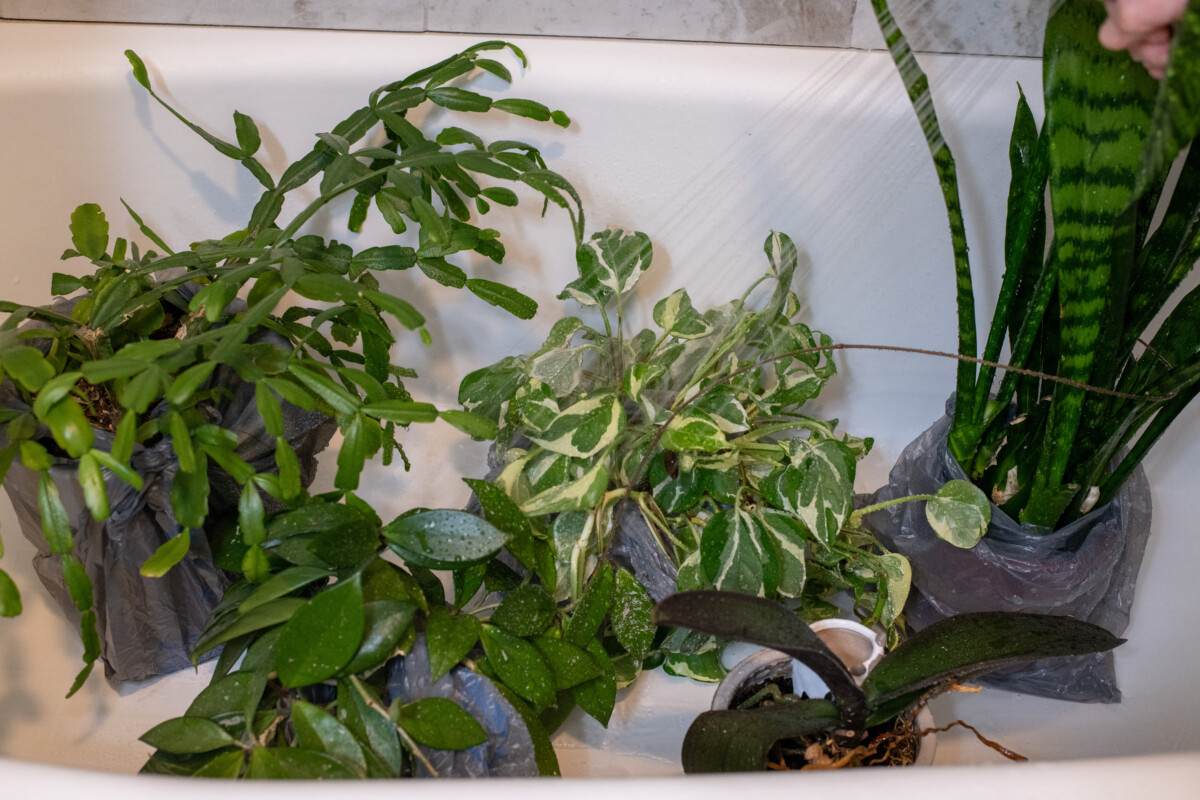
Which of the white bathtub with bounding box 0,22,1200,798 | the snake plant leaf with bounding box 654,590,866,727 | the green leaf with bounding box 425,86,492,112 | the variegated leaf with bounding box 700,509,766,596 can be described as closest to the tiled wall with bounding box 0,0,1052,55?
the white bathtub with bounding box 0,22,1200,798

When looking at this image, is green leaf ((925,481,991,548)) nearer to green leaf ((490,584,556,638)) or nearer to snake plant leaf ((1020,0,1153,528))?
snake plant leaf ((1020,0,1153,528))

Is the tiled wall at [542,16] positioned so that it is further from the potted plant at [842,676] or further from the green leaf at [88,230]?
the potted plant at [842,676]

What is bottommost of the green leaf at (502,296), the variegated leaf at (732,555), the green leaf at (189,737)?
Result: the green leaf at (189,737)

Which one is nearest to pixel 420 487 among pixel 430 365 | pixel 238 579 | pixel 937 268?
pixel 430 365

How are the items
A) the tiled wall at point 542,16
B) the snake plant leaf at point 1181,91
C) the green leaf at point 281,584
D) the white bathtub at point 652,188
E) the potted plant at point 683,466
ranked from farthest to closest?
the tiled wall at point 542,16, the white bathtub at point 652,188, the potted plant at point 683,466, the green leaf at point 281,584, the snake plant leaf at point 1181,91

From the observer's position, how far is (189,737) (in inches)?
21.4

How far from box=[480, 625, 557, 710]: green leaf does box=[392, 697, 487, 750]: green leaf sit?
0.05 m

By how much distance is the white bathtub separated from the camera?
2.65 feet

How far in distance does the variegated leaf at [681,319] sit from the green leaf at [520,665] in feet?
0.98

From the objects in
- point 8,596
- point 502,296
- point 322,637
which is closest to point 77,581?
point 8,596

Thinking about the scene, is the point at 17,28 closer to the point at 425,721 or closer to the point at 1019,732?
the point at 425,721

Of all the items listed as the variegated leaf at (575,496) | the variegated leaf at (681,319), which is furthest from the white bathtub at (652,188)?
the variegated leaf at (575,496)

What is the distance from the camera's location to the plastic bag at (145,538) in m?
0.64

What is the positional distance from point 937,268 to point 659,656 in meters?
0.50
